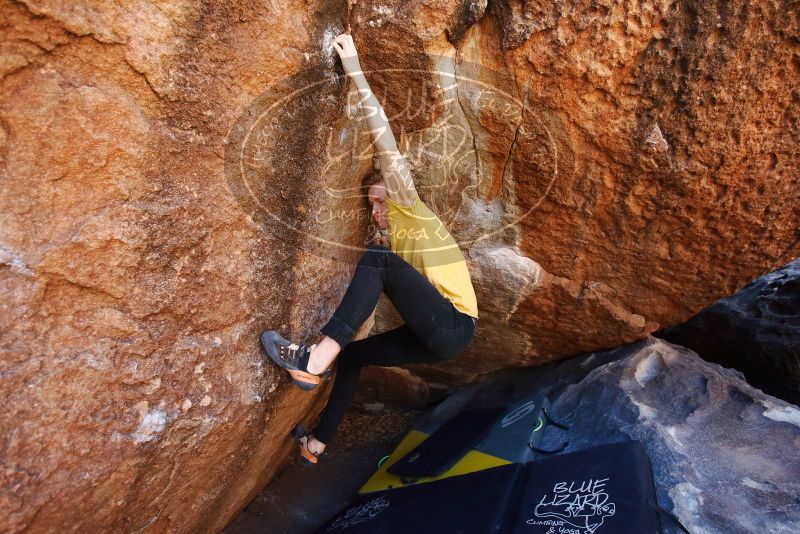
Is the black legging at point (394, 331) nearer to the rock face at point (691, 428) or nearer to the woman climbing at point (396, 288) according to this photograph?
the woman climbing at point (396, 288)

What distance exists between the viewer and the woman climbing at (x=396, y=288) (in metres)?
2.01

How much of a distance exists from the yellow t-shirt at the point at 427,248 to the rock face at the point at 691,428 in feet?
2.40

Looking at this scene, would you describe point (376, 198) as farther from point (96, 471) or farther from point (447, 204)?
point (96, 471)

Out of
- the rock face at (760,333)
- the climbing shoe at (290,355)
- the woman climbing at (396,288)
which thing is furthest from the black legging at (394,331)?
the rock face at (760,333)

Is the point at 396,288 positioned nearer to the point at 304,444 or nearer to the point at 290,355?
the point at 290,355

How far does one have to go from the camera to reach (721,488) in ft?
6.46

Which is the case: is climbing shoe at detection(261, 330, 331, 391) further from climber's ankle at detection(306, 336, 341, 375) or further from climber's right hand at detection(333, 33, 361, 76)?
climber's right hand at detection(333, 33, 361, 76)

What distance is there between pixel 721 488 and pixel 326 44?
6.30 feet

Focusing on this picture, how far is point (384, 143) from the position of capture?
2.05 metres

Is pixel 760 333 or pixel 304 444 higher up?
pixel 304 444

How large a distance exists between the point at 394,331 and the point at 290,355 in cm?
44

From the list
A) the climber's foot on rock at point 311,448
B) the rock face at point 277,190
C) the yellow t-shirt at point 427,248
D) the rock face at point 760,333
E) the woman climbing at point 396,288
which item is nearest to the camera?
the rock face at point 277,190

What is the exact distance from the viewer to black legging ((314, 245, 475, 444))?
79.2 inches

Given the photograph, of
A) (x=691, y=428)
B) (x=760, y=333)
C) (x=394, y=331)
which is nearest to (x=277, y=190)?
(x=394, y=331)
